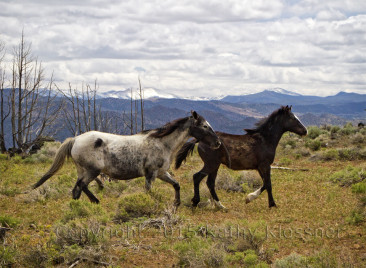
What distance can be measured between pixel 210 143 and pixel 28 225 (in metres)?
4.61

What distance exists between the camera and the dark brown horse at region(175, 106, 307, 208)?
36.7 feet

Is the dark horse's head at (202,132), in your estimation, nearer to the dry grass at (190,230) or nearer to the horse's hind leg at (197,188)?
the horse's hind leg at (197,188)

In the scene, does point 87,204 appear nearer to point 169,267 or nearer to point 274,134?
point 169,267

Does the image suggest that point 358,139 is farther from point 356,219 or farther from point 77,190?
point 77,190

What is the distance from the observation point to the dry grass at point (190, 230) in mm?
6613

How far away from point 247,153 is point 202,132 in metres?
1.54

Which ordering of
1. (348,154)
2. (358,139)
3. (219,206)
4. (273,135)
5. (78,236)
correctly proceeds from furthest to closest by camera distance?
(358,139), (348,154), (273,135), (219,206), (78,236)

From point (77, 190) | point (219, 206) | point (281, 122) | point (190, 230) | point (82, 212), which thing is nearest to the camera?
point (190, 230)

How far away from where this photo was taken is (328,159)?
20891 mm

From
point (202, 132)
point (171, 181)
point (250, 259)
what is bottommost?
point (250, 259)

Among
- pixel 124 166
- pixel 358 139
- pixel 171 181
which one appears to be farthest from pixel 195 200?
pixel 358 139

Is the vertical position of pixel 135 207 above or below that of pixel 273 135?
below

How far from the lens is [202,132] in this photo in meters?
10.7

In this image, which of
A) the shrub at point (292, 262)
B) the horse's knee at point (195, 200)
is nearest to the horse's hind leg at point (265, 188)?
the horse's knee at point (195, 200)
